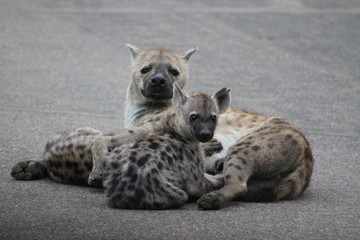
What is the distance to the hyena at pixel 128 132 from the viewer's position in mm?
6250

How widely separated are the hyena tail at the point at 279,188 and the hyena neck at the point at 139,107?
1270 mm

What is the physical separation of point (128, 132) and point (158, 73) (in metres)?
0.96

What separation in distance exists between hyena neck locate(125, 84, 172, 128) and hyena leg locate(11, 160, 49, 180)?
90cm

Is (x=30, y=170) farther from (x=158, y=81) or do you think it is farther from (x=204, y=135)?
(x=204, y=135)

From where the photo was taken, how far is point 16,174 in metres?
6.43

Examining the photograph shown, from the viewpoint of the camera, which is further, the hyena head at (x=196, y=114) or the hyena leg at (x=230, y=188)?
the hyena head at (x=196, y=114)

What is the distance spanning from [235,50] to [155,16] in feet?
7.45

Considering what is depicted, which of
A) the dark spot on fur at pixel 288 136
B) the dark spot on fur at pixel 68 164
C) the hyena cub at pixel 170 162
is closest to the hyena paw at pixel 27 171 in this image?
the dark spot on fur at pixel 68 164

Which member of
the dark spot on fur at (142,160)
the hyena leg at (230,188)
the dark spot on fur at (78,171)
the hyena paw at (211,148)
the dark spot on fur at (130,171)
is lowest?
the dark spot on fur at (78,171)

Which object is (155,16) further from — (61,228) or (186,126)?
(61,228)

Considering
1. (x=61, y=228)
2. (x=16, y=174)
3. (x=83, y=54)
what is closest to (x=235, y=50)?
(x=83, y=54)

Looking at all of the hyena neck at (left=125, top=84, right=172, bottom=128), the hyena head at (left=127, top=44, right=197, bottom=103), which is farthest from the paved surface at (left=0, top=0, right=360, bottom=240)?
the hyena head at (left=127, top=44, right=197, bottom=103)

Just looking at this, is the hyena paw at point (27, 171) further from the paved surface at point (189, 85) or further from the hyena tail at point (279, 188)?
the hyena tail at point (279, 188)

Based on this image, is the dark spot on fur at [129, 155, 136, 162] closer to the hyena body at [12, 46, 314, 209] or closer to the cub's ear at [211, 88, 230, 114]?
the hyena body at [12, 46, 314, 209]
